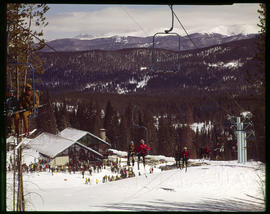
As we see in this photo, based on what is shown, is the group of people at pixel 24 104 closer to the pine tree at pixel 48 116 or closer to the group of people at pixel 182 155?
the pine tree at pixel 48 116

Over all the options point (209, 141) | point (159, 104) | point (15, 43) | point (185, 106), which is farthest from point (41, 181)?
point (185, 106)

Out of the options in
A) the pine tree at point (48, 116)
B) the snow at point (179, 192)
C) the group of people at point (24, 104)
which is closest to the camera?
the group of people at point (24, 104)

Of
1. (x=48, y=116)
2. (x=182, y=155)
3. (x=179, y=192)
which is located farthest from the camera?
(x=179, y=192)

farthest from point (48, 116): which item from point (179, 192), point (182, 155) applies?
point (182, 155)

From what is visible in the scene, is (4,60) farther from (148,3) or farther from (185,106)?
(185,106)

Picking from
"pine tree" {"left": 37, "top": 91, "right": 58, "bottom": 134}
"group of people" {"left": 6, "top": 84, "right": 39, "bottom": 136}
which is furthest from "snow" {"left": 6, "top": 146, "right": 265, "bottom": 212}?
"group of people" {"left": 6, "top": 84, "right": 39, "bottom": 136}

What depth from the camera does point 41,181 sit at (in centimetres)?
2936

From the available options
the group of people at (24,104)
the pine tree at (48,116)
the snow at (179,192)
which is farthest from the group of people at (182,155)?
the group of people at (24,104)

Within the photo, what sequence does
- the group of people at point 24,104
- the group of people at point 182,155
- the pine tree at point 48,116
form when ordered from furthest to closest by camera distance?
the group of people at point 182,155, the pine tree at point 48,116, the group of people at point 24,104

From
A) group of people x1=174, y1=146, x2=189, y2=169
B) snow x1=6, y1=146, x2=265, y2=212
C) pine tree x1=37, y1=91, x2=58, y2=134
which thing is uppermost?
pine tree x1=37, y1=91, x2=58, y2=134

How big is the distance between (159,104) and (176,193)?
11272cm

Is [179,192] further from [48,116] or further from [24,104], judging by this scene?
[24,104]

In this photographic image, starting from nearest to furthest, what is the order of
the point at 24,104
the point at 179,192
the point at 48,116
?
1. the point at 24,104
2. the point at 48,116
3. the point at 179,192

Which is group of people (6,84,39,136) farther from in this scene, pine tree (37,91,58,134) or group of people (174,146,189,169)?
group of people (174,146,189,169)
